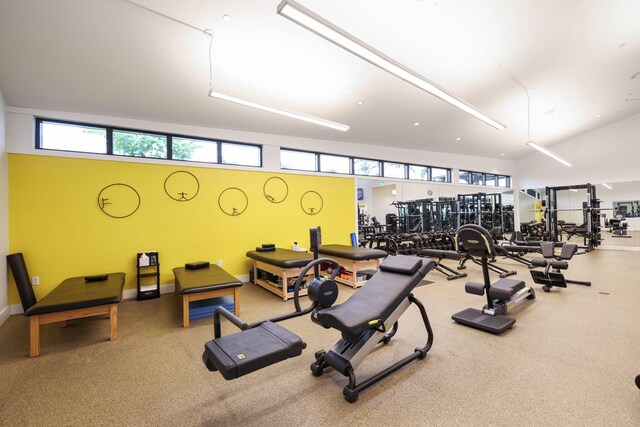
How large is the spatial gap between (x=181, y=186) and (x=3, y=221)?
2.18 m

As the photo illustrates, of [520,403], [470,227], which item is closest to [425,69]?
[470,227]

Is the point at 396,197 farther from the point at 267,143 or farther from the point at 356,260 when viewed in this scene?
the point at 267,143

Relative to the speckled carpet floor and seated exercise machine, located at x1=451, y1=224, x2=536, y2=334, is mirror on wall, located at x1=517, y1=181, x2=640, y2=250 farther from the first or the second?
the speckled carpet floor

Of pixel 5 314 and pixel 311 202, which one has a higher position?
pixel 311 202

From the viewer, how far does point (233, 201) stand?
5.38m

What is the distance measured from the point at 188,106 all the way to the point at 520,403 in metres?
5.16

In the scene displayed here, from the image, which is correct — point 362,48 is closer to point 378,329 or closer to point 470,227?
point 470,227

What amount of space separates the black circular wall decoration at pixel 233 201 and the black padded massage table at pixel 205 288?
1.71m

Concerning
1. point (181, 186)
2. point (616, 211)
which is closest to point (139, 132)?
point (181, 186)

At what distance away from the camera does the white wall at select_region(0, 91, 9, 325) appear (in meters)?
3.56

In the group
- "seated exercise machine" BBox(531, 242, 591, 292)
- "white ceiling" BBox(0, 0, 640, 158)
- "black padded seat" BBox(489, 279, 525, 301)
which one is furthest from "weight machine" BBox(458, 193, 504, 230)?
"black padded seat" BBox(489, 279, 525, 301)

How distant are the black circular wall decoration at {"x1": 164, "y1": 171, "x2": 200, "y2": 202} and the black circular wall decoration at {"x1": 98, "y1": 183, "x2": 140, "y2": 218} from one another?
490 mm

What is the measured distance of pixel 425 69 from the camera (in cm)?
443

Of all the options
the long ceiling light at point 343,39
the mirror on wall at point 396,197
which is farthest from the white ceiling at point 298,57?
the mirror on wall at point 396,197
